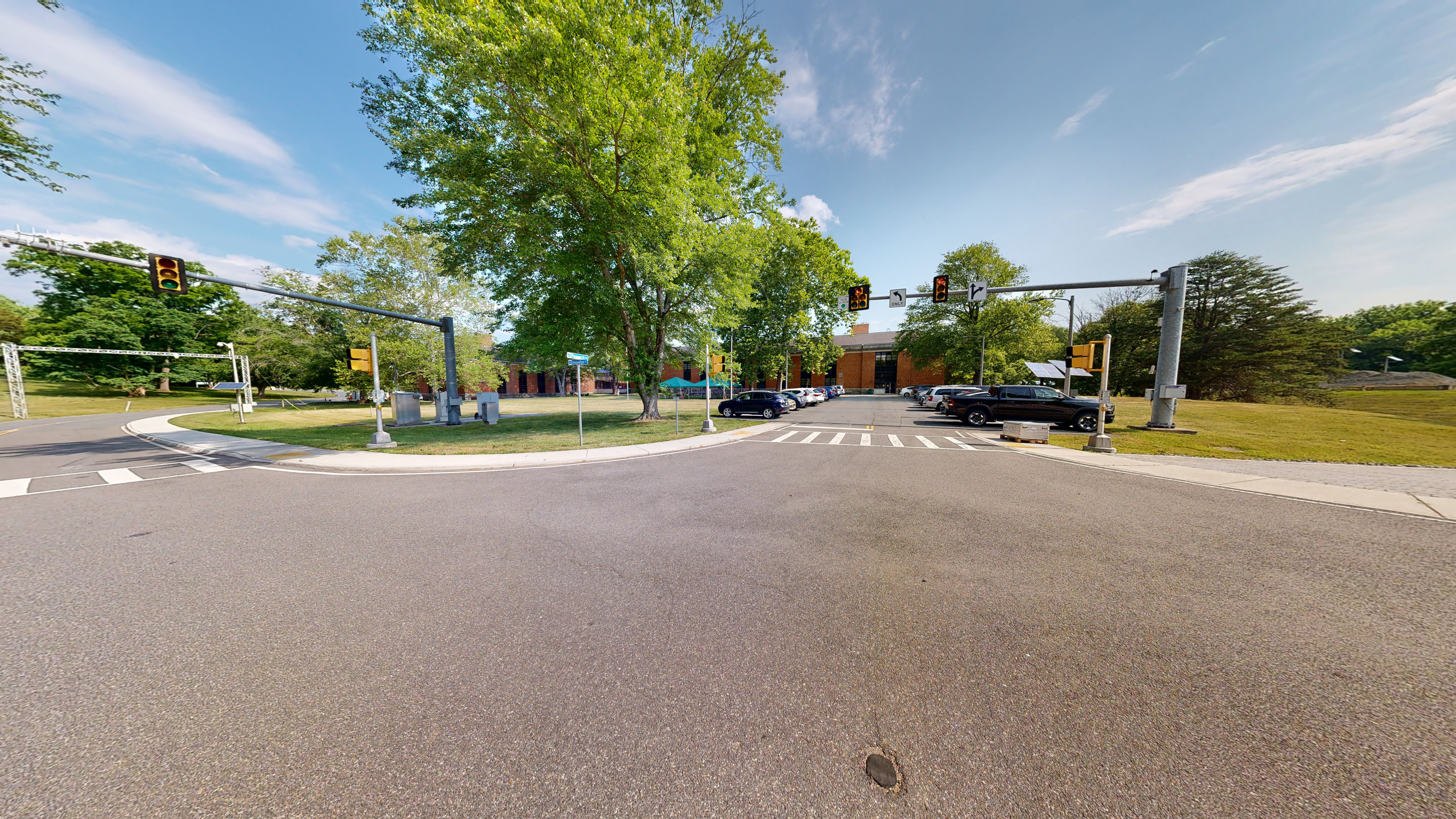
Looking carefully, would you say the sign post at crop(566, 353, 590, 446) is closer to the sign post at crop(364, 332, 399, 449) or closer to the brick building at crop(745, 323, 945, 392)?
the sign post at crop(364, 332, 399, 449)

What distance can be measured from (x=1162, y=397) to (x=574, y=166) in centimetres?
2209

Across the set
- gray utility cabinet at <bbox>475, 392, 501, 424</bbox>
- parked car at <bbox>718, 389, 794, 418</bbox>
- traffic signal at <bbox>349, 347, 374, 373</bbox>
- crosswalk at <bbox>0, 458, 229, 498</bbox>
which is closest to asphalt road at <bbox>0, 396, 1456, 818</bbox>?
crosswalk at <bbox>0, 458, 229, 498</bbox>

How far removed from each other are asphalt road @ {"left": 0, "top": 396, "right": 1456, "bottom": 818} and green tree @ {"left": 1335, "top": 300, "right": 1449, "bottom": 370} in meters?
75.3

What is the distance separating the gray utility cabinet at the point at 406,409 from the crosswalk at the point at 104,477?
748 centimetres

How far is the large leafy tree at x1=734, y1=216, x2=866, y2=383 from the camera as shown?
113ft

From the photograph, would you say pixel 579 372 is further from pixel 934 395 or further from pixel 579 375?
pixel 934 395

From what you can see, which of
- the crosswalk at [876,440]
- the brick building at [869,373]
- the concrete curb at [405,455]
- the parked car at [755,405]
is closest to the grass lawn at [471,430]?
the concrete curb at [405,455]

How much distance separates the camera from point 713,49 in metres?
16.4

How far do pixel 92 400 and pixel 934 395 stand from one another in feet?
218

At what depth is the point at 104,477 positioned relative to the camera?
339 inches

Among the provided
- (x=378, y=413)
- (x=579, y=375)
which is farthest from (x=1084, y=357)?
(x=378, y=413)

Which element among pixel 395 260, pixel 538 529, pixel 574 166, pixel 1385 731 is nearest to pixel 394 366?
pixel 395 260

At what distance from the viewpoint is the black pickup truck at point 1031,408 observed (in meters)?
15.6

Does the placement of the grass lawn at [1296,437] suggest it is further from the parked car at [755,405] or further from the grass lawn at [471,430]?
the grass lawn at [471,430]
